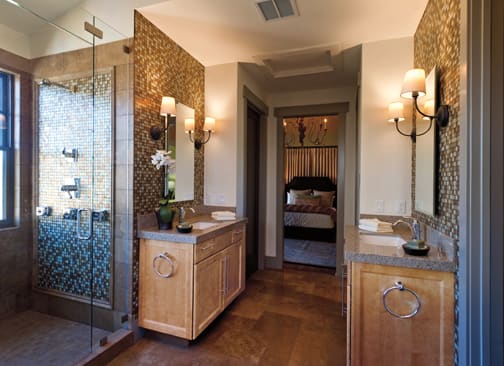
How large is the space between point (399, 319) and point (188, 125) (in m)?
2.53

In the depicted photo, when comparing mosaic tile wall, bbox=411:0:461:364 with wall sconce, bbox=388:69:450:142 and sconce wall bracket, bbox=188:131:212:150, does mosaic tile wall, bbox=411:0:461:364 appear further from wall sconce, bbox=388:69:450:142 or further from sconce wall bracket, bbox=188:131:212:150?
sconce wall bracket, bbox=188:131:212:150

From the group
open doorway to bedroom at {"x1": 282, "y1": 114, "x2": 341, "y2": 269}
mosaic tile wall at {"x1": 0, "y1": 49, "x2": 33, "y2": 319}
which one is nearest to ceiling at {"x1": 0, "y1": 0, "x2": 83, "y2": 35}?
mosaic tile wall at {"x1": 0, "y1": 49, "x2": 33, "y2": 319}

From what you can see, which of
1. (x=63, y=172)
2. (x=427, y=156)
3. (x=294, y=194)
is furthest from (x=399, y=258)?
(x=294, y=194)

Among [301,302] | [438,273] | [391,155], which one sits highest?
[391,155]

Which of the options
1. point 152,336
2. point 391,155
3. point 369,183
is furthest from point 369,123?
point 152,336

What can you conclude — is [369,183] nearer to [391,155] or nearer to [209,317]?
[391,155]

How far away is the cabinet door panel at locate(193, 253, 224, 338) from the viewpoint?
209 cm

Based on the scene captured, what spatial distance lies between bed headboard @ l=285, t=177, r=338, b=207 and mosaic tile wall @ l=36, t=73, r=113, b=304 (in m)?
6.07

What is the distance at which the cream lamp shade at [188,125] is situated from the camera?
288 cm

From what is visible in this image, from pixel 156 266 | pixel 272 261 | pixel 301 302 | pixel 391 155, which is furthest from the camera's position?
pixel 272 261

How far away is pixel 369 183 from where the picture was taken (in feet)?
8.39

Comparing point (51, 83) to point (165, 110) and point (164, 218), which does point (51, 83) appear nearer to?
point (165, 110)

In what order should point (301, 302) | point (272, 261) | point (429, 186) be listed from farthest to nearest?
point (272, 261) < point (301, 302) < point (429, 186)

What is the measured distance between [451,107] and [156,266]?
235cm
